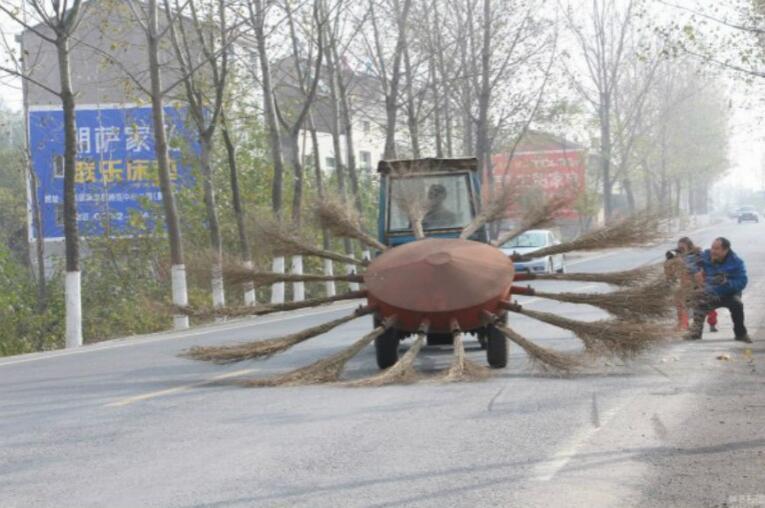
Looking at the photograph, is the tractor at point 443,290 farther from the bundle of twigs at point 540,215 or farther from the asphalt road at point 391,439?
the bundle of twigs at point 540,215

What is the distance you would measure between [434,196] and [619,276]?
3.13 metres

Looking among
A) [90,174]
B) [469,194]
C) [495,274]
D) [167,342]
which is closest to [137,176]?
[90,174]

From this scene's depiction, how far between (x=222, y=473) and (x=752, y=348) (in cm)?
960

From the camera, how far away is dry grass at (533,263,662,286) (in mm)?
12445

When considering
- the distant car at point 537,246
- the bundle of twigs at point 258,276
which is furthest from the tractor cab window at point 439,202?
the distant car at point 537,246

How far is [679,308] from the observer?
1218 cm

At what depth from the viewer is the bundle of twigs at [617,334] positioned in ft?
37.7

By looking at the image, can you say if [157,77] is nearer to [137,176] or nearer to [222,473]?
[137,176]

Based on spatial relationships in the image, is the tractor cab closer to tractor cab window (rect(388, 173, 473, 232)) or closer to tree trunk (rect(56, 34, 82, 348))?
tractor cab window (rect(388, 173, 473, 232))

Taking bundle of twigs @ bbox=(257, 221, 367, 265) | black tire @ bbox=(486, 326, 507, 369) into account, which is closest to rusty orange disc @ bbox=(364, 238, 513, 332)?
black tire @ bbox=(486, 326, 507, 369)

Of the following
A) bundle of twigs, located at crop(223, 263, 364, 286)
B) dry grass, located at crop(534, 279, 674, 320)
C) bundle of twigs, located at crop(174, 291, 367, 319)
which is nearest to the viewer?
dry grass, located at crop(534, 279, 674, 320)

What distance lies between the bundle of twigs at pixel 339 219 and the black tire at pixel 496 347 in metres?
1.91

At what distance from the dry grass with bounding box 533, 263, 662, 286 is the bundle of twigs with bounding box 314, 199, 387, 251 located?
2.25 meters

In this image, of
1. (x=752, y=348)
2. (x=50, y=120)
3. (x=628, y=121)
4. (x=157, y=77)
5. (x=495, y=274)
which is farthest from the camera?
(x=628, y=121)
